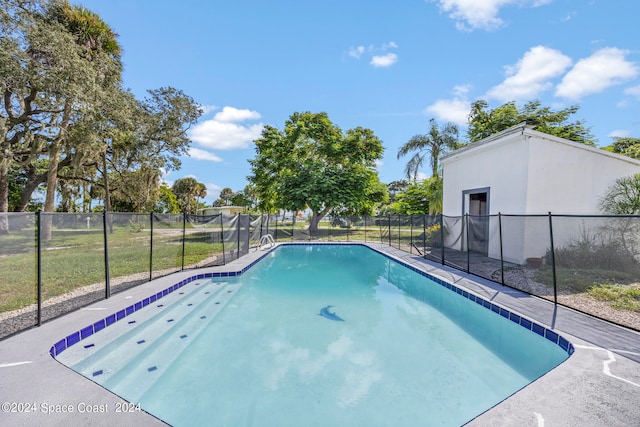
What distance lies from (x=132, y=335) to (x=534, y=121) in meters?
18.1

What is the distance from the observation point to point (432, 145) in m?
16.3

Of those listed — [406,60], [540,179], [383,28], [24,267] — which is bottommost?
[24,267]

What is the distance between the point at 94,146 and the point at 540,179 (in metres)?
16.1

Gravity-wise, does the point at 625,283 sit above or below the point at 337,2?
below

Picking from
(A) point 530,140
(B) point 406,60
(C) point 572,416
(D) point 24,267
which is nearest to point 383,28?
(B) point 406,60

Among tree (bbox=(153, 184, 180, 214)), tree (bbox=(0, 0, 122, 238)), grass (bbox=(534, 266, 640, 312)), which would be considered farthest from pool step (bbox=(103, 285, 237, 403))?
tree (bbox=(153, 184, 180, 214))

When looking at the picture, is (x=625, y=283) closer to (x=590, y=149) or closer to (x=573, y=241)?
(x=573, y=241)

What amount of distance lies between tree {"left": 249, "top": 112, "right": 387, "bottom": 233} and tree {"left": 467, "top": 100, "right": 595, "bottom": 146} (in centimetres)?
572

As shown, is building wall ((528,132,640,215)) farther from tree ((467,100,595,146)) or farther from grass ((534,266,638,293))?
tree ((467,100,595,146))

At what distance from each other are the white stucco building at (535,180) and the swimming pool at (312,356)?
9.05ft

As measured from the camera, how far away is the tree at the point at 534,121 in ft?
A: 44.7

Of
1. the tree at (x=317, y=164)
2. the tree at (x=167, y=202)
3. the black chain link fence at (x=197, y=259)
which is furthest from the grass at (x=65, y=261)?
the tree at (x=167, y=202)

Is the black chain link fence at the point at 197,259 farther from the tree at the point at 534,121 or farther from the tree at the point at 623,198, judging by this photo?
the tree at the point at 534,121

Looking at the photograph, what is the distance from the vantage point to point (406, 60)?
973 cm
